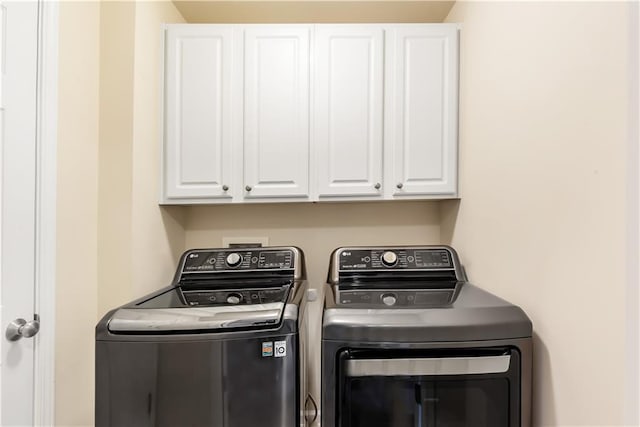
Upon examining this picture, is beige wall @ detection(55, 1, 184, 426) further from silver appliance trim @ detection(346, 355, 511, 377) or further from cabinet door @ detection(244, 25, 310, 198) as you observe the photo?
silver appliance trim @ detection(346, 355, 511, 377)

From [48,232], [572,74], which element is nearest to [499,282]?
[572,74]

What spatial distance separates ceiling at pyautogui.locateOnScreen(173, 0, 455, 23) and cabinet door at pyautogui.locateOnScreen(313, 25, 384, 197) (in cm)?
16

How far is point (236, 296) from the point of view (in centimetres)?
118

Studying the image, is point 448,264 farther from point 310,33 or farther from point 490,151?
point 310,33

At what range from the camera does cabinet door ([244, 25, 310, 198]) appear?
1.50 metres

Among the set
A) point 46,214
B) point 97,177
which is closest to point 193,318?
point 46,214

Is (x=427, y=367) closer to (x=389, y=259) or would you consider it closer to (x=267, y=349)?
(x=267, y=349)

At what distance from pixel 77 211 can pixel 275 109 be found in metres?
0.93

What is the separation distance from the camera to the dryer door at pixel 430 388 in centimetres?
91

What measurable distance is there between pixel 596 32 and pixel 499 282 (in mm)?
822

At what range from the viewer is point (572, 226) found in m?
0.81

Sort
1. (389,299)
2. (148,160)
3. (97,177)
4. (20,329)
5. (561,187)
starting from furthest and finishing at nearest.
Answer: (148,160), (97,177), (389,299), (20,329), (561,187)

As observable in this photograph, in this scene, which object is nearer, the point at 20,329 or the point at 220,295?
the point at 20,329

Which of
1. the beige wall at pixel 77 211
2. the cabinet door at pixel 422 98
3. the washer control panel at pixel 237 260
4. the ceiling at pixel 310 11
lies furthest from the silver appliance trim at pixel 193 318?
the ceiling at pixel 310 11
